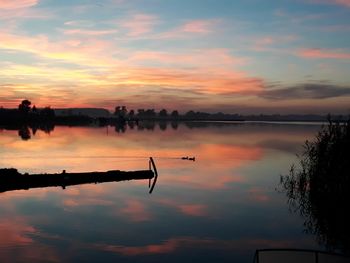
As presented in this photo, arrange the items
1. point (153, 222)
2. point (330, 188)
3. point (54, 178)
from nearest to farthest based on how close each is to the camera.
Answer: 1. point (153, 222)
2. point (330, 188)
3. point (54, 178)

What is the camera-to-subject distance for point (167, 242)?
27172 millimetres

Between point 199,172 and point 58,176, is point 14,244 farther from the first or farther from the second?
point 199,172

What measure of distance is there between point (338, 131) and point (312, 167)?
464 centimetres

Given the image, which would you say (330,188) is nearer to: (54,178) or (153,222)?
(153,222)

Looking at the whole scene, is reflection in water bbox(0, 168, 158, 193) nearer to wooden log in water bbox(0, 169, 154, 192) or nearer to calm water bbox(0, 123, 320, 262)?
wooden log in water bbox(0, 169, 154, 192)

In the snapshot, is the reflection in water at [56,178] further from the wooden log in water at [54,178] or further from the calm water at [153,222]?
the calm water at [153,222]

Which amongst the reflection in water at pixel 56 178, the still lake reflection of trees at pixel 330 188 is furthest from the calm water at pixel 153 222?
the still lake reflection of trees at pixel 330 188

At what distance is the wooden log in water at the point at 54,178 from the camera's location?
43.3 meters

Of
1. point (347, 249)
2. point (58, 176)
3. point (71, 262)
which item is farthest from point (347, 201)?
point (58, 176)

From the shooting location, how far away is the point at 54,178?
46.6 m

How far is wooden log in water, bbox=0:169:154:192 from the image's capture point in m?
43.3

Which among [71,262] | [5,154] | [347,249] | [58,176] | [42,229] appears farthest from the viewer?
[5,154]

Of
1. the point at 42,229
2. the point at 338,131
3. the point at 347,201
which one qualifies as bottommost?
the point at 42,229

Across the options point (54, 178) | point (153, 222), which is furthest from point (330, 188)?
point (54, 178)
